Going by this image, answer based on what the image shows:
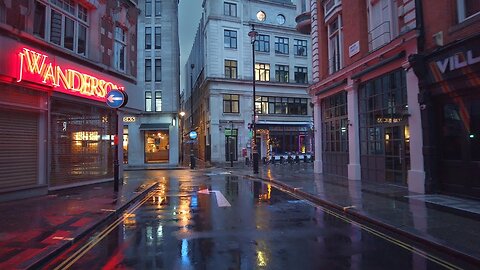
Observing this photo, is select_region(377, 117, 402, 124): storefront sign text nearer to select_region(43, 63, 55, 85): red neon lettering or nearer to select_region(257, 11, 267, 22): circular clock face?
select_region(43, 63, 55, 85): red neon lettering

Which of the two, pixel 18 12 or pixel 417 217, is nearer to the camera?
pixel 417 217

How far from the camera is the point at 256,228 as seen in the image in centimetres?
889

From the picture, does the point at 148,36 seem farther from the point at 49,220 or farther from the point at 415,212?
the point at 415,212

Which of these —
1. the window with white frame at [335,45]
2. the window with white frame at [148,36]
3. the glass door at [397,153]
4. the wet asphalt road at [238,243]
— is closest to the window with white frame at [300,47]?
the window with white frame at [148,36]

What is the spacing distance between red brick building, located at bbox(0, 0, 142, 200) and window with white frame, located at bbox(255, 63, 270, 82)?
973 inches

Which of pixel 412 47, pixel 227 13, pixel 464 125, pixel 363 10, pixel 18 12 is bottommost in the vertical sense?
pixel 464 125

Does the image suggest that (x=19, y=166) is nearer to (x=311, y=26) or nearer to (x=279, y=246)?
(x=279, y=246)

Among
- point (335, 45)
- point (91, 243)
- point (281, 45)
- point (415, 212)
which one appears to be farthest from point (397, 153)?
point (281, 45)

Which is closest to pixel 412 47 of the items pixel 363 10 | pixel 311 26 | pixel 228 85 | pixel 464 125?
pixel 464 125

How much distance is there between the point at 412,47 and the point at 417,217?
6963mm

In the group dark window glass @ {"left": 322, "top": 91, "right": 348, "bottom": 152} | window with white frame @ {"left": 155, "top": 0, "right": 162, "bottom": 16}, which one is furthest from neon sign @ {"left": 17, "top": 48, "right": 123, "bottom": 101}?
window with white frame @ {"left": 155, "top": 0, "right": 162, "bottom": 16}

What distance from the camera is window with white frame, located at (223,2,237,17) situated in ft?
144

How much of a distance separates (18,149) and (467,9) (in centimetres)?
1484

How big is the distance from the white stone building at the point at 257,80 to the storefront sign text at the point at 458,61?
99.2 ft
